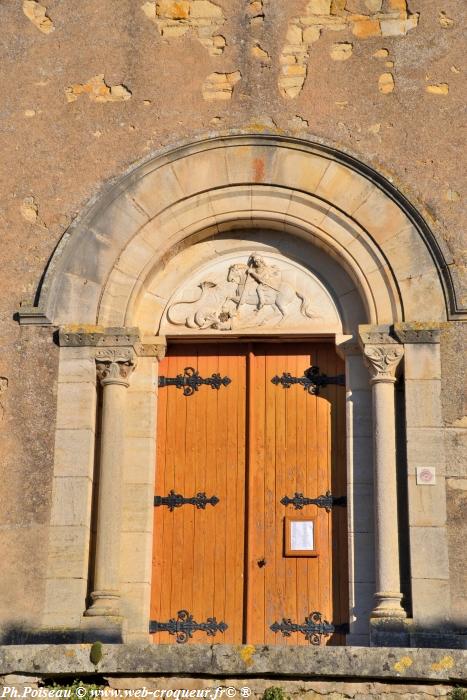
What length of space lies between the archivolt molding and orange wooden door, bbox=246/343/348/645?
2.70ft

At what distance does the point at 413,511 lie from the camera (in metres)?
9.15

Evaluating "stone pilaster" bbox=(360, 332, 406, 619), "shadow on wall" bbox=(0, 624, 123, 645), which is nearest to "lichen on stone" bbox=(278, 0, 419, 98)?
"stone pilaster" bbox=(360, 332, 406, 619)

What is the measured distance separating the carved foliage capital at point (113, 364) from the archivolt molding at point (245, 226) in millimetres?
284

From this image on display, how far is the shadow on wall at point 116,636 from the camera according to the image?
28.6 feet

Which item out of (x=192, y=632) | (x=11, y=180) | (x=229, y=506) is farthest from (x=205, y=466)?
(x=11, y=180)

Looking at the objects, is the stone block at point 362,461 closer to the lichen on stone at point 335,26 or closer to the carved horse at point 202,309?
the carved horse at point 202,309

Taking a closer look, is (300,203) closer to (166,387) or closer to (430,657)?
(166,387)

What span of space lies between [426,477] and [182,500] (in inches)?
81.1

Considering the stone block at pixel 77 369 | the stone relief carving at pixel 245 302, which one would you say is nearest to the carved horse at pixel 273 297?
the stone relief carving at pixel 245 302

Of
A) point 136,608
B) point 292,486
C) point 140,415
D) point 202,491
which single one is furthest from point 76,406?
point 292,486

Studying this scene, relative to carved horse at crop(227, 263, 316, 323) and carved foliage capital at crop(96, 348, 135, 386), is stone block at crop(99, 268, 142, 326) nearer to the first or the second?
carved foliage capital at crop(96, 348, 135, 386)

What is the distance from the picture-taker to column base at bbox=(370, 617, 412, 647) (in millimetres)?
8734

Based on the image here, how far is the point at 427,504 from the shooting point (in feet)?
30.0

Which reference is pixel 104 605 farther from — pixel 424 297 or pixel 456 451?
pixel 424 297
